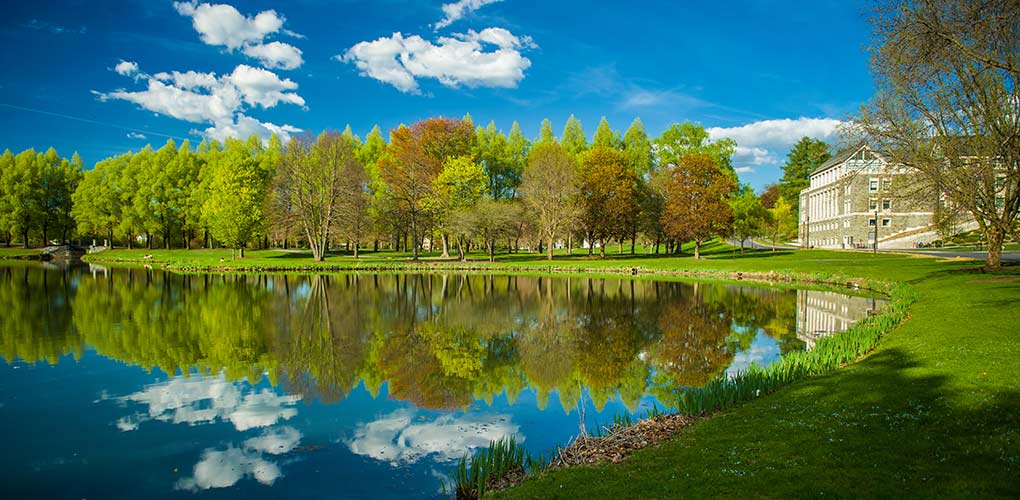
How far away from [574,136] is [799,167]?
61.7 metres

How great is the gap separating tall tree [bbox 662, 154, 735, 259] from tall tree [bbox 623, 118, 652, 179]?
11.9 m

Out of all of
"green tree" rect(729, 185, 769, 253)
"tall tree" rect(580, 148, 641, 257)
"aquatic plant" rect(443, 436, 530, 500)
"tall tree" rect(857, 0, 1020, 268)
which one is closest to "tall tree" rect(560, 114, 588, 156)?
"tall tree" rect(580, 148, 641, 257)

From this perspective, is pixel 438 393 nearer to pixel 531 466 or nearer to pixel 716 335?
pixel 531 466

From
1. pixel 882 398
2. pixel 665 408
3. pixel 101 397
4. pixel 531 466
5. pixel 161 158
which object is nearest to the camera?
pixel 531 466

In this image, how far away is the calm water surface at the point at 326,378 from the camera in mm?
9289

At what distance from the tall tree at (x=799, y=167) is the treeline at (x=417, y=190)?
147 feet

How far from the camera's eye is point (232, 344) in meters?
19.7

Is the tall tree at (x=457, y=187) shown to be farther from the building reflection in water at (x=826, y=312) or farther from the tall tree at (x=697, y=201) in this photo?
the building reflection in water at (x=826, y=312)

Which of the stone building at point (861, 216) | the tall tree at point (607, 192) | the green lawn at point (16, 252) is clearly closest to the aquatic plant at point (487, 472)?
the tall tree at point (607, 192)

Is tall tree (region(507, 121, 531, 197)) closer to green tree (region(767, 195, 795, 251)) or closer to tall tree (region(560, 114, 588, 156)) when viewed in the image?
tall tree (region(560, 114, 588, 156))

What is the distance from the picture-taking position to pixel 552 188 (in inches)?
2382

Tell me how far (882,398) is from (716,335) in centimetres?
1184

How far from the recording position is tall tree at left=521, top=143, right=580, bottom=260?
6034 centimetres

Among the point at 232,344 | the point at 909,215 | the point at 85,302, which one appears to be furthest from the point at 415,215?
the point at 909,215
